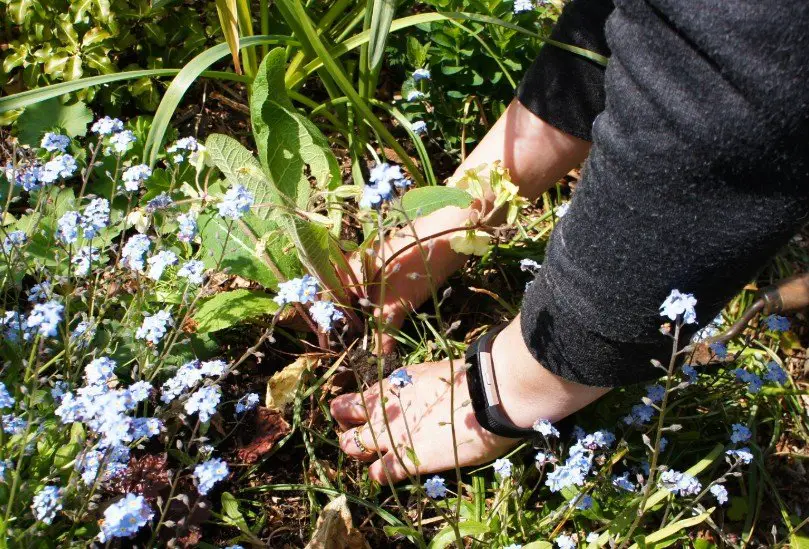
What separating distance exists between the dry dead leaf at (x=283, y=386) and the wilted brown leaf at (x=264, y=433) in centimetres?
3

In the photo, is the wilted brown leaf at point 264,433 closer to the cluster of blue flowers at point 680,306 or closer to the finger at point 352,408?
the finger at point 352,408

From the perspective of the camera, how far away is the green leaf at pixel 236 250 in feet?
6.12

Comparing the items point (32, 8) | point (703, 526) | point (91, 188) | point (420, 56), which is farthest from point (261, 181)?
point (703, 526)

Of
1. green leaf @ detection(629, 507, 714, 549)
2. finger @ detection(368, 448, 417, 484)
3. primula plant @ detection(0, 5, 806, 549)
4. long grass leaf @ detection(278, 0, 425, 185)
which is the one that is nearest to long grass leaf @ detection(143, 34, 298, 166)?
primula plant @ detection(0, 5, 806, 549)

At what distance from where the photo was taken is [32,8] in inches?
88.9

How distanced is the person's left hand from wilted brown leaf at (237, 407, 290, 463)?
0.14 m

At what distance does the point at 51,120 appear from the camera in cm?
217

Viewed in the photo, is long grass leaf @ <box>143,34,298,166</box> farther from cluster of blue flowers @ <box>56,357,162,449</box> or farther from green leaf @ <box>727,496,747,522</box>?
green leaf @ <box>727,496,747,522</box>

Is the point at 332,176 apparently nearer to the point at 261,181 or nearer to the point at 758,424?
the point at 261,181

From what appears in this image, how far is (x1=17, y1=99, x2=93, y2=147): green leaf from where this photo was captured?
7.03 ft

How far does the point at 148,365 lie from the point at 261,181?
50cm

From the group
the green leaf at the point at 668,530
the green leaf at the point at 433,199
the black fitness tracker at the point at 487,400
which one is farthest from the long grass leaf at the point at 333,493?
the green leaf at the point at 433,199

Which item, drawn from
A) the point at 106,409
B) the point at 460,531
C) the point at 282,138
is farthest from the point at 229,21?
the point at 460,531

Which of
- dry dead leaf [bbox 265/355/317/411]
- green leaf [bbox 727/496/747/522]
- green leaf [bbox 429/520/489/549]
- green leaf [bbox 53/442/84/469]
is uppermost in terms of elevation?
green leaf [bbox 53/442/84/469]
